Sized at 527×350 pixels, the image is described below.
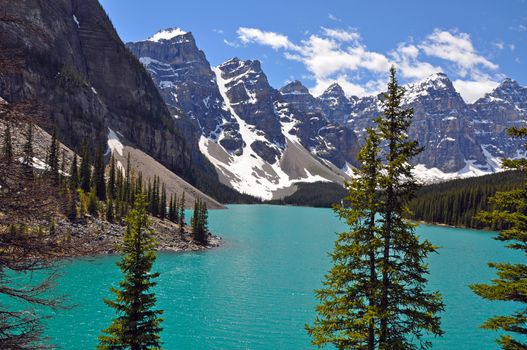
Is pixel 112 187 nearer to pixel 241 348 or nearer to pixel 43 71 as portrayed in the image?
pixel 241 348

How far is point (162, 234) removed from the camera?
274 feet

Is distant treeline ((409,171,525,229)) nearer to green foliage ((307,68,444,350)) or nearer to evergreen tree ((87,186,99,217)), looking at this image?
evergreen tree ((87,186,99,217))

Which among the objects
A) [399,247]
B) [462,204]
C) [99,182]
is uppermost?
[462,204]

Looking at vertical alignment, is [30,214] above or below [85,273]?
above

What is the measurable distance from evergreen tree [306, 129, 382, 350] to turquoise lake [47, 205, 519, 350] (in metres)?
16.7

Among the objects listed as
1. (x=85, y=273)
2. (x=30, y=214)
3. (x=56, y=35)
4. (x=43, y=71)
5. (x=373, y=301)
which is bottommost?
(x=85, y=273)

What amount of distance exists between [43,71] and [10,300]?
487 feet

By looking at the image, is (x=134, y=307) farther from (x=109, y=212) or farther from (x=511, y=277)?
(x=109, y=212)

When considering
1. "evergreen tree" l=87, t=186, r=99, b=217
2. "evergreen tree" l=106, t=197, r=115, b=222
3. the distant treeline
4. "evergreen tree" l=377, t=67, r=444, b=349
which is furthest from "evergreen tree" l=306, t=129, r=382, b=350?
the distant treeline

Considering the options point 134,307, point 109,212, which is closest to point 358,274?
point 134,307

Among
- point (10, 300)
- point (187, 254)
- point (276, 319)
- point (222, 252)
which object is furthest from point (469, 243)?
point (10, 300)

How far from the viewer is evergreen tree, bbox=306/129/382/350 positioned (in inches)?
634

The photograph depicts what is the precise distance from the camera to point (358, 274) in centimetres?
1708

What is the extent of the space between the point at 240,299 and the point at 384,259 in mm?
33626
